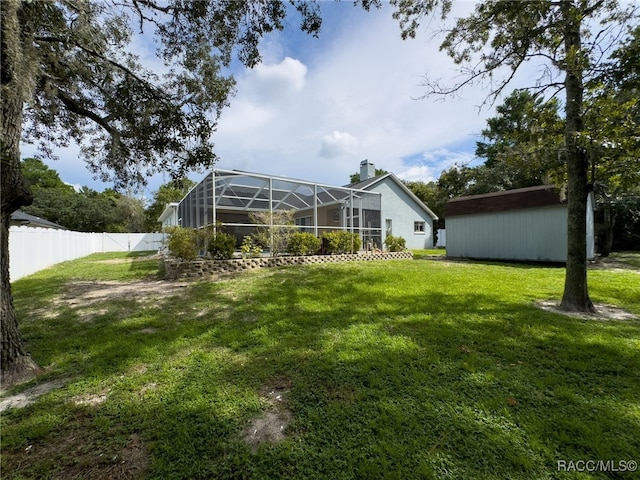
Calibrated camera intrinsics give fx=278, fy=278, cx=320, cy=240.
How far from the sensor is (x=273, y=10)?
492 centimetres

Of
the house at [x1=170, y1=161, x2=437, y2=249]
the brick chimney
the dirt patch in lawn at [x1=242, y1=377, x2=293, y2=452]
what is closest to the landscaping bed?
the house at [x1=170, y1=161, x2=437, y2=249]

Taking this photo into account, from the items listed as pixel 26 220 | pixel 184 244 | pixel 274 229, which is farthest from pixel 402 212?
pixel 26 220

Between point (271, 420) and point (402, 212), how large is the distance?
60.1 ft

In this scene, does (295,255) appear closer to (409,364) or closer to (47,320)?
(47,320)

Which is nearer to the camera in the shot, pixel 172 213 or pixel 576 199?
pixel 576 199

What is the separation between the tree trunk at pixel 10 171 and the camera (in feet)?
8.43

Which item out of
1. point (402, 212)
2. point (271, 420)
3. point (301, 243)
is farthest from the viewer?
point (402, 212)

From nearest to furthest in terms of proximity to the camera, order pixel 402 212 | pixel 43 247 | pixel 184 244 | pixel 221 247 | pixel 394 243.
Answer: pixel 184 244, pixel 221 247, pixel 43 247, pixel 394 243, pixel 402 212

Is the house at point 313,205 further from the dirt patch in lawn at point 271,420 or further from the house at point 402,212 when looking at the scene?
the dirt patch in lawn at point 271,420

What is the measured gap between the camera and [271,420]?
2164 millimetres

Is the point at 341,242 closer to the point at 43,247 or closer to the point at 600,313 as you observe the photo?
the point at 600,313

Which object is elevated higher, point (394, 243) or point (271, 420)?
point (394, 243)

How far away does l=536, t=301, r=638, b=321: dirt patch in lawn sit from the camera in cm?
459

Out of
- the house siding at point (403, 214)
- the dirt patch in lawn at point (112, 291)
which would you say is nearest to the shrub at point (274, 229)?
the dirt patch in lawn at point (112, 291)
